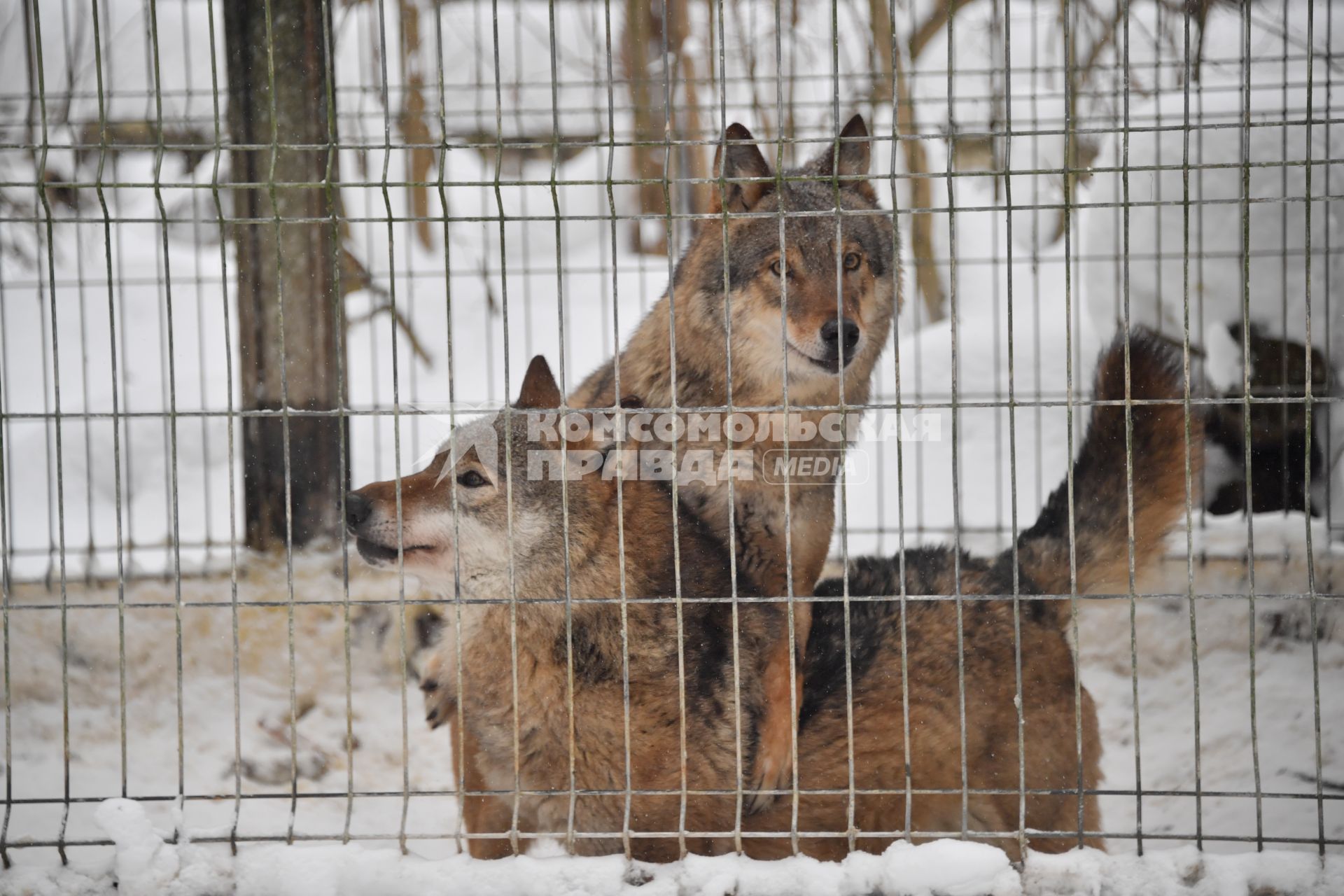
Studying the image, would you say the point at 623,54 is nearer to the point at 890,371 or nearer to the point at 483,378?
the point at 483,378

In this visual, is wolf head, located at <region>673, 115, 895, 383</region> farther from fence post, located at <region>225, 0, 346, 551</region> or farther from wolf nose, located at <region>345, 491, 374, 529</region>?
fence post, located at <region>225, 0, 346, 551</region>

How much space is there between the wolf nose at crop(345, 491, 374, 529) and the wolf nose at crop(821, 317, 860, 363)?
1.57 metres

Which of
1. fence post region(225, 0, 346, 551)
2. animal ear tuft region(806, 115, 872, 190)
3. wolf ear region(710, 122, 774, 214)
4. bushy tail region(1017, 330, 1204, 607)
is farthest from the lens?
fence post region(225, 0, 346, 551)

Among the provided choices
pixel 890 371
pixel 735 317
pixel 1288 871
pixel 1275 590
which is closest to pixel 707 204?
pixel 735 317

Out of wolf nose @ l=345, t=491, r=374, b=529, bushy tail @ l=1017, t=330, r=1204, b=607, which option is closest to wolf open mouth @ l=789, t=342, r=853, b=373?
bushy tail @ l=1017, t=330, r=1204, b=607

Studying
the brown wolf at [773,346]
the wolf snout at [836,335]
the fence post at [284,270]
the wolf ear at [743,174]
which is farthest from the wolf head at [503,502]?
the fence post at [284,270]

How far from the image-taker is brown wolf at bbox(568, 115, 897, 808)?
4.05 m

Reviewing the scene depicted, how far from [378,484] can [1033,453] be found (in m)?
5.51

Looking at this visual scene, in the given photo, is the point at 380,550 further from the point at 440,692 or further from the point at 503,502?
the point at 440,692

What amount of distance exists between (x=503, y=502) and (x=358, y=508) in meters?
0.48

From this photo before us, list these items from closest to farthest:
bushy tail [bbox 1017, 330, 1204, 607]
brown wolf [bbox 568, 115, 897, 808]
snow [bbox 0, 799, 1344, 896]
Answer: snow [bbox 0, 799, 1344, 896] < bushy tail [bbox 1017, 330, 1204, 607] < brown wolf [bbox 568, 115, 897, 808]

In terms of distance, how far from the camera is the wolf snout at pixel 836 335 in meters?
3.77

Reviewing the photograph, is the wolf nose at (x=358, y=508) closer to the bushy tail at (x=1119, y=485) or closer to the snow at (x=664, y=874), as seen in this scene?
the snow at (x=664, y=874)

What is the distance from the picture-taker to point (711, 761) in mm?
3801
